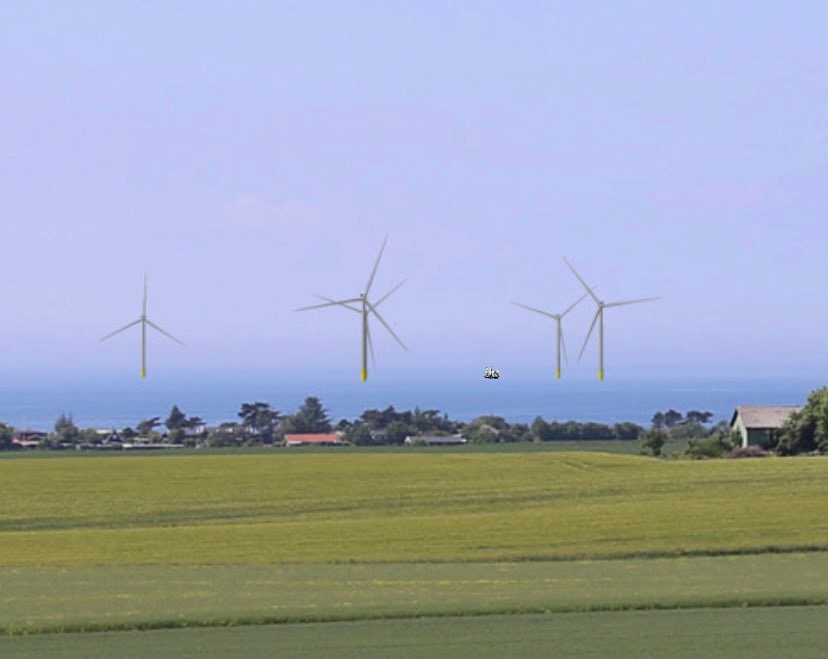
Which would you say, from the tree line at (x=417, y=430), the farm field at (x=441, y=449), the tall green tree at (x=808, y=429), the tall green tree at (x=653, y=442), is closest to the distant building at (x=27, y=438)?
the tree line at (x=417, y=430)

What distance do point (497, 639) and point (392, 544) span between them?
59.5ft

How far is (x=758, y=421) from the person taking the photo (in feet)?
328

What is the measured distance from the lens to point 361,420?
124 m

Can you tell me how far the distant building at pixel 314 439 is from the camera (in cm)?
10619

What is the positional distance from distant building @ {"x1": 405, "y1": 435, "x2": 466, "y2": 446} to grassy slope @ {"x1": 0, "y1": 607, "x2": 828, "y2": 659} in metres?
79.9

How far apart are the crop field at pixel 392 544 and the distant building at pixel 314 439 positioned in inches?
1170

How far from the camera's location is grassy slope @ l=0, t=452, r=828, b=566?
136ft

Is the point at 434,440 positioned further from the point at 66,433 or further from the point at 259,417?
the point at 66,433

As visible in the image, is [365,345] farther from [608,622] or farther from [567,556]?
[608,622]

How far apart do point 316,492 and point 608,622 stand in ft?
113

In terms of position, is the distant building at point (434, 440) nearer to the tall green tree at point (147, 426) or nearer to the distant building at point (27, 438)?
the tall green tree at point (147, 426)

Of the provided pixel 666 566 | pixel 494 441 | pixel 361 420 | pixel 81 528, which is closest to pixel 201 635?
pixel 666 566

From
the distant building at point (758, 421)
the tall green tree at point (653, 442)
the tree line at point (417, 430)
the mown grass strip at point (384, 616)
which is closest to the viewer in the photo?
the mown grass strip at point (384, 616)

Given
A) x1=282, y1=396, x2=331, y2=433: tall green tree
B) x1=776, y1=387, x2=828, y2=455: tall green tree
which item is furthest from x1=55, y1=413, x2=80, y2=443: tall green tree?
x1=776, y1=387, x2=828, y2=455: tall green tree
